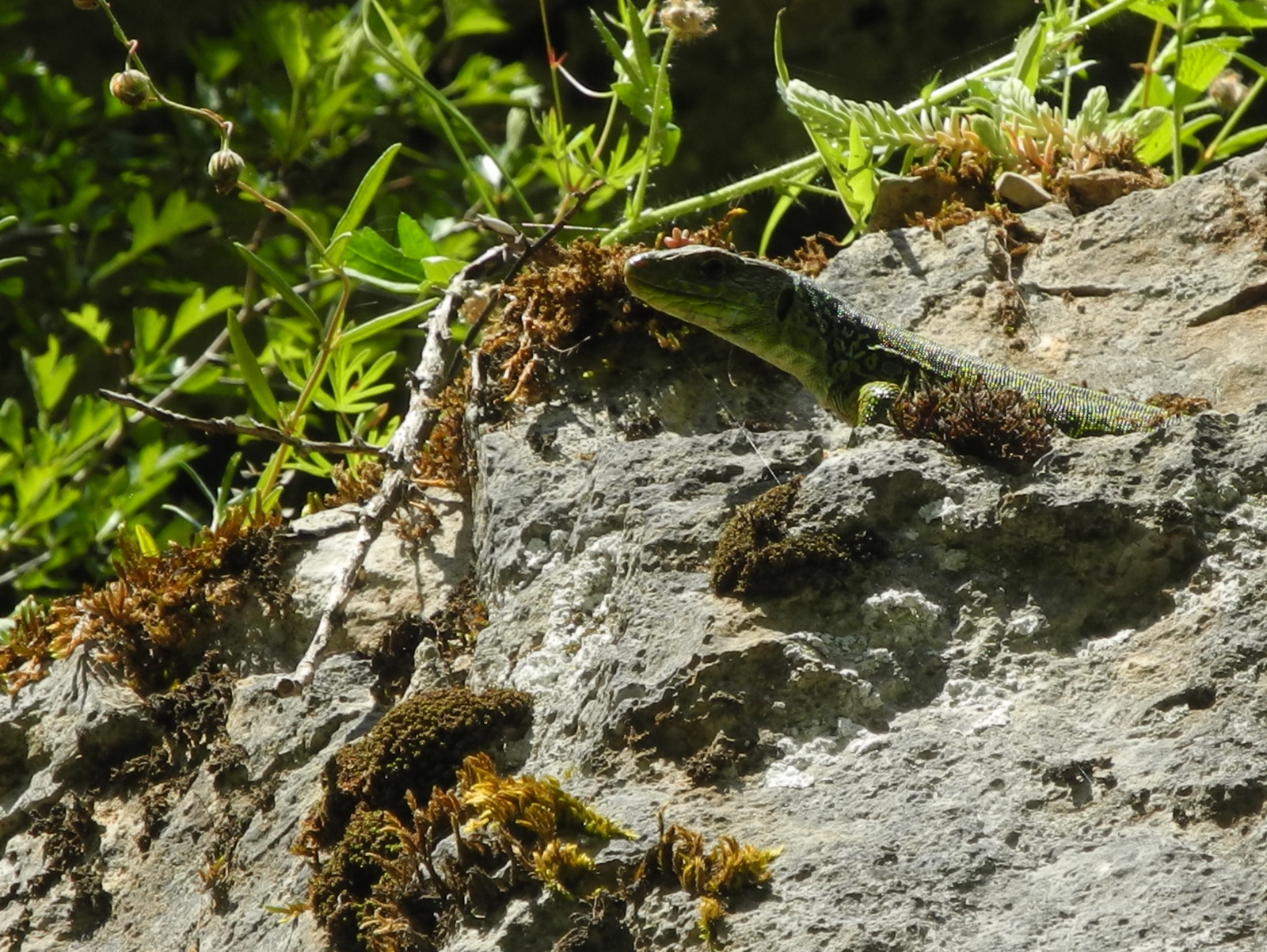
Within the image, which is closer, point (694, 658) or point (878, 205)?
point (694, 658)

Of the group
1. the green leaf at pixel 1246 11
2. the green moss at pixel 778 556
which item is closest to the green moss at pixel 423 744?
the green moss at pixel 778 556

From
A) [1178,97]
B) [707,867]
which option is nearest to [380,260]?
[707,867]

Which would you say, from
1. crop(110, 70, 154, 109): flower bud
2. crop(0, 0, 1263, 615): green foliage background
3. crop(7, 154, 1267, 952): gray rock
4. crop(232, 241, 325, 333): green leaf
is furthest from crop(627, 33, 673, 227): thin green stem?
crop(110, 70, 154, 109): flower bud

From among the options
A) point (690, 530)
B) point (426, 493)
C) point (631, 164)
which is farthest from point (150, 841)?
point (631, 164)

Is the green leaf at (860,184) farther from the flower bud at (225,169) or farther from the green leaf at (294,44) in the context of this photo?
the green leaf at (294,44)

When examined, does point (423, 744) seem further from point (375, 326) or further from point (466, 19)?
point (466, 19)

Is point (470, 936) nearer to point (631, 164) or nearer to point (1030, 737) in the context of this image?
point (1030, 737)
